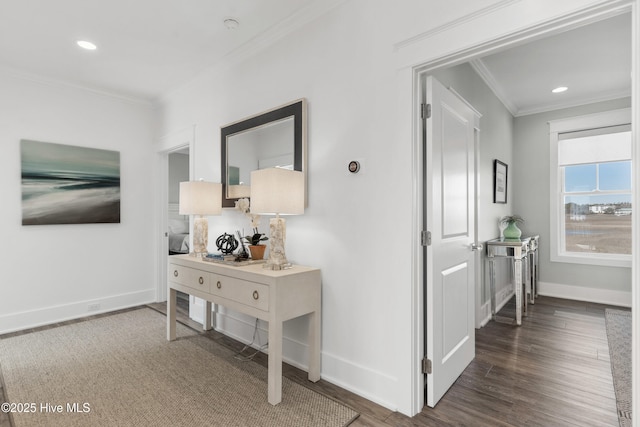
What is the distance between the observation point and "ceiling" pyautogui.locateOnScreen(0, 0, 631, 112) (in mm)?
2424

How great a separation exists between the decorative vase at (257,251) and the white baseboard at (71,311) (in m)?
2.54

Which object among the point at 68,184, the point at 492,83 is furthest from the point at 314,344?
the point at 492,83

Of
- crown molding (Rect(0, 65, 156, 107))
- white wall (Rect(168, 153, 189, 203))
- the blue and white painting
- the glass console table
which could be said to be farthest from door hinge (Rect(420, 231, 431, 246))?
white wall (Rect(168, 153, 189, 203))

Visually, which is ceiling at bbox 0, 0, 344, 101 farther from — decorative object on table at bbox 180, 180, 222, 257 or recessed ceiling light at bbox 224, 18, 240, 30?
decorative object on table at bbox 180, 180, 222, 257

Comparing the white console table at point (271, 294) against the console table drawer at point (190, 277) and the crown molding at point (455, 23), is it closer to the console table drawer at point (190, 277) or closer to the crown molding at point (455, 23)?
the console table drawer at point (190, 277)

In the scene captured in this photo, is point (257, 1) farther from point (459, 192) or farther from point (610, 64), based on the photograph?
point (610, 64)

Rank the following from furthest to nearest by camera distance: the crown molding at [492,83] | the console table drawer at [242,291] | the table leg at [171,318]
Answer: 1. the crown molding at [492,83]
2. the table leg at [171,318]
3. the console table drawer at [242,291]

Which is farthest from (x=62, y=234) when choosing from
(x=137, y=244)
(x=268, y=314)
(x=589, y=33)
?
(x=589, y=33)

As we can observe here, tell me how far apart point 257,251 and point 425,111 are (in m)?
1.59

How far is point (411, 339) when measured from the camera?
6.24ft

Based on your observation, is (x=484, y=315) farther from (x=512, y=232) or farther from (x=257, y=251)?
(x=257, y=251)

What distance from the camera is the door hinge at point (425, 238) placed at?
6.45 feet

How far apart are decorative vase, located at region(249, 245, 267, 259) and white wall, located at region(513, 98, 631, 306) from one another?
4.20 meters

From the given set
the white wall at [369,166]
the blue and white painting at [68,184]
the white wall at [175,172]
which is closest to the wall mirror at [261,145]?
the white wall at [369,166]
